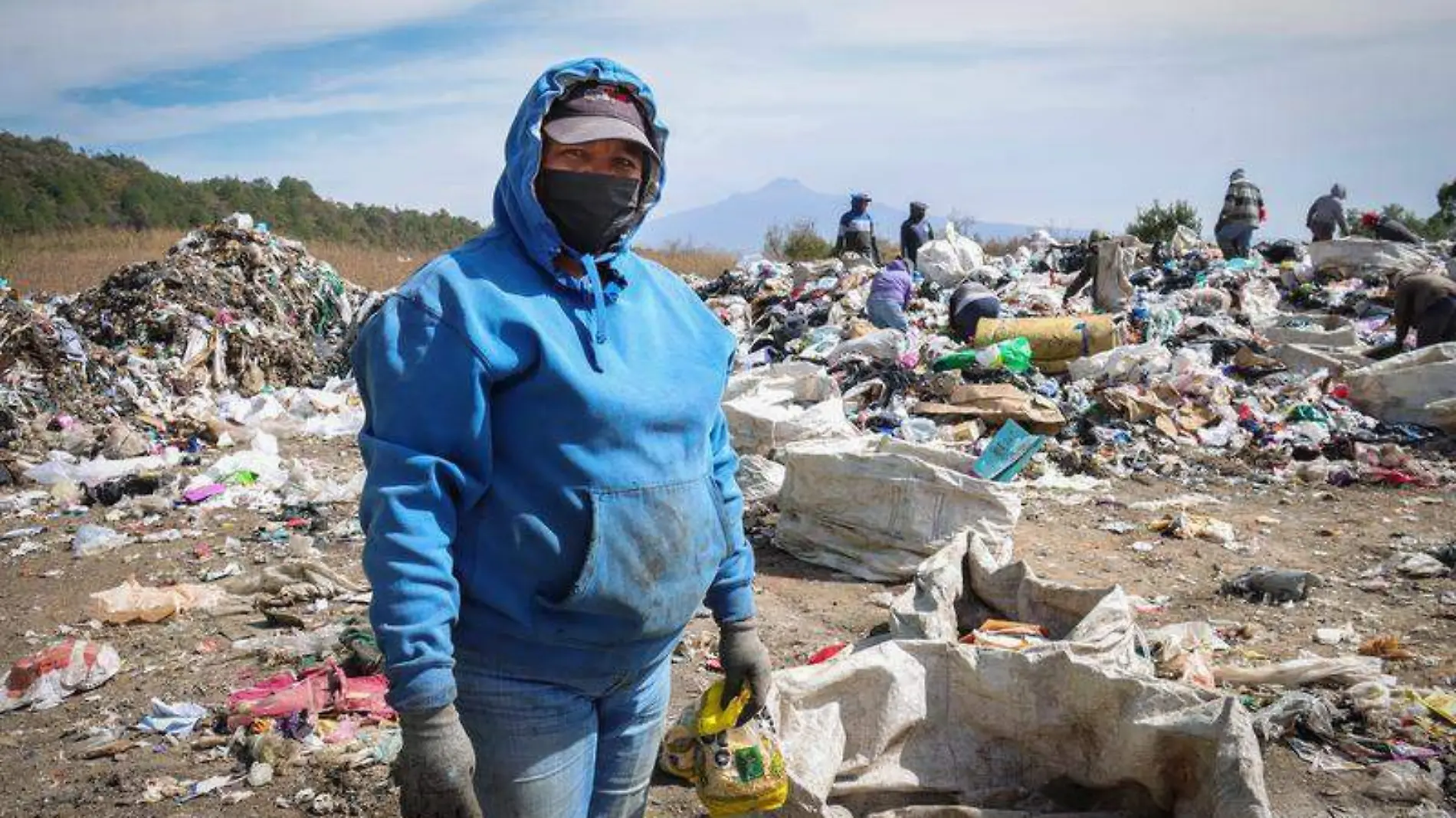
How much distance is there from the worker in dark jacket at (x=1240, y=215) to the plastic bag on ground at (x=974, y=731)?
11.6 metres

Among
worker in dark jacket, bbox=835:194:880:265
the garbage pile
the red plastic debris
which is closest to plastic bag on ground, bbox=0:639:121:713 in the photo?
the red plastic debris

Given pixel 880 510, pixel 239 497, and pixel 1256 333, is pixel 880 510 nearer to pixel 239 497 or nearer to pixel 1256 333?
pixel 239 497

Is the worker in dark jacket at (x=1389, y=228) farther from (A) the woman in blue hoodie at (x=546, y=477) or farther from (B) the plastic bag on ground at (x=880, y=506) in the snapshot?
(A) the woman in blue hoodie at (x=546, y=477)

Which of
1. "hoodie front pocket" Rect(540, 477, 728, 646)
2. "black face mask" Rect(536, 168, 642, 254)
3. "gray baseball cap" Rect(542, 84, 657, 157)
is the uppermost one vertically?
"gray baseball cap" Rect(542, 84, 657, 157)

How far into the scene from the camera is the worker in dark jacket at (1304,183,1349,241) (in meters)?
12.5

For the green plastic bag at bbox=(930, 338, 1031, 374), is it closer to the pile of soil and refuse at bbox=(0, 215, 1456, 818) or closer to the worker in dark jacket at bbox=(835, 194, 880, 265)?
the pile of soil and refuse at bbox=(0, 215, 1456, 818)

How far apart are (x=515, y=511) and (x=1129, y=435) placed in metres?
6.33

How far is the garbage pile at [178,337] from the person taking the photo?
27.3 feet

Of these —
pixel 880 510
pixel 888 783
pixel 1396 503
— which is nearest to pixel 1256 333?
pixel 1396 503

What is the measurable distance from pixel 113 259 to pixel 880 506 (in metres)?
20.1

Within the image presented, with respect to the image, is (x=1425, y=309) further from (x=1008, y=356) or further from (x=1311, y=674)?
(x=1311, y=674)

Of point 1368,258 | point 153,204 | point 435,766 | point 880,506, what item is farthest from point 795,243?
point 153,204

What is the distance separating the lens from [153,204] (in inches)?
1265

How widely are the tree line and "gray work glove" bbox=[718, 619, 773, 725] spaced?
29.0 meters
